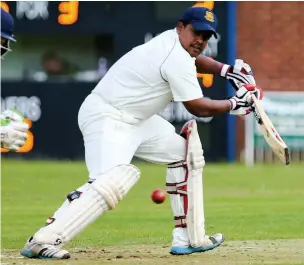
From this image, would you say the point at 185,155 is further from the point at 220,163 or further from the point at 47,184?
the point at 220,163

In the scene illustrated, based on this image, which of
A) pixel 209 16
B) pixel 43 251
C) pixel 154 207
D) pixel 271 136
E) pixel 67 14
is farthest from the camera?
pixel 67 14

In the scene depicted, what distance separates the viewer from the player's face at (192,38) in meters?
7.22

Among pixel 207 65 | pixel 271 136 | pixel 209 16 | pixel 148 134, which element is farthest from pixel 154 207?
pixel 209 16

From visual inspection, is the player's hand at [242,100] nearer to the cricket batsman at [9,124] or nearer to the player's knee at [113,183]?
the player's knee at [113,183]

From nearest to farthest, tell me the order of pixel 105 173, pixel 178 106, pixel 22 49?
pixel 105 173 < pixel 178 106 < pixel 22 49

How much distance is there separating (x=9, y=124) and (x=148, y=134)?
1.42 meters

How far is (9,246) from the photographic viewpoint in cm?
814

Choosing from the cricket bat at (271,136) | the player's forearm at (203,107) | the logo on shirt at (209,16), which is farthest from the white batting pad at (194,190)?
the logo on shirt at (209,16)

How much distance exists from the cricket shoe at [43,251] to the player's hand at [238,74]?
5.97ft

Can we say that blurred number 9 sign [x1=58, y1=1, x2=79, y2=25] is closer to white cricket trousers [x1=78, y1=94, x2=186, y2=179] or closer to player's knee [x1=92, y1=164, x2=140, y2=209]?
white cricket trousers [x1=78, y1=94, x2=186, y2=179]

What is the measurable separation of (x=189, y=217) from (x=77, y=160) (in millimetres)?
11511

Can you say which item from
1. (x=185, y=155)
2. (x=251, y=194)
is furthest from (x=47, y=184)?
(x=185, y=155)

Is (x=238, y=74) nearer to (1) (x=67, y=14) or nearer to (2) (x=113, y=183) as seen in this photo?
(2) (x=113, y=183)

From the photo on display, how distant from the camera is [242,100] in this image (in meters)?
7.40
